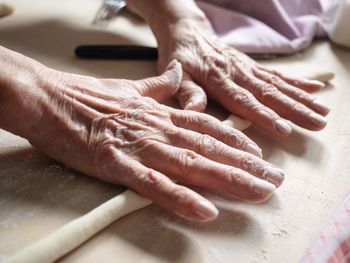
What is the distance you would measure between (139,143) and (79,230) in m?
0.20

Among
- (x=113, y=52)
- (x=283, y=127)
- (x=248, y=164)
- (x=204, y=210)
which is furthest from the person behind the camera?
(x=113, y=52)

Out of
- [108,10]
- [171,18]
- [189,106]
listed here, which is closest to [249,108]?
[189,106]

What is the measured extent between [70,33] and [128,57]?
0.83 feet

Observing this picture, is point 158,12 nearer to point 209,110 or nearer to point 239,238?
point 209,110

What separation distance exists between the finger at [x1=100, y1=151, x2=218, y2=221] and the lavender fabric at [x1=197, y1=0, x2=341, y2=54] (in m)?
0.66

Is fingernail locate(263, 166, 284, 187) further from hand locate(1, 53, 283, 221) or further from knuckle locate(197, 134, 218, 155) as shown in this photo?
knuckle locate(197, 134, 218, 155)

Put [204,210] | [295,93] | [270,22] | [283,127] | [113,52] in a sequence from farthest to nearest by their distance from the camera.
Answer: [270,22], [113,52], [295,93], [283,127], [204,210]

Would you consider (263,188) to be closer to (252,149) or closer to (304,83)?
(252,149)

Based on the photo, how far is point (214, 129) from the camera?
2.66 ft

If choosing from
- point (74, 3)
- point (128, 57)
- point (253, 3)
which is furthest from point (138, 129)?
point (74, 3)

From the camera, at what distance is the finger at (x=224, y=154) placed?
2.40ft

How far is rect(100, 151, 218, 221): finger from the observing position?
0.64 metres

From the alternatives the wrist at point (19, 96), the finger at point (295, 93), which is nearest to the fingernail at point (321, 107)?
the finger at point (295, 93)

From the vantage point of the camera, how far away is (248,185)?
695 mm
